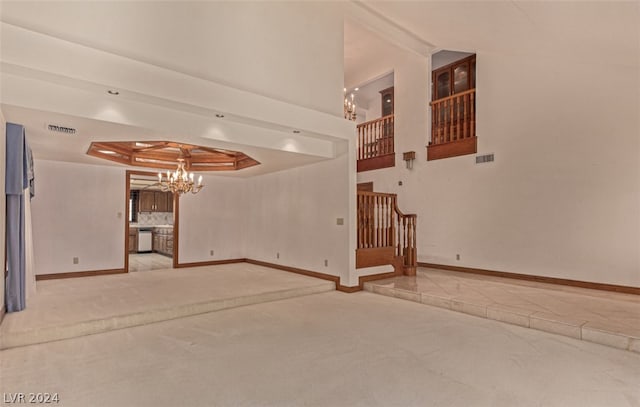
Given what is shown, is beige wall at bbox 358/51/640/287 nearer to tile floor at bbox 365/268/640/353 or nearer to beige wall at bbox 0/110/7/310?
tile floor at bbox 365/268/640/353

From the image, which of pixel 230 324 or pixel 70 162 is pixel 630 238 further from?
pixel 70 162

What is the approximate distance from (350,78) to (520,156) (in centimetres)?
544

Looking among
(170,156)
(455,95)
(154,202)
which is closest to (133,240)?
(154,202)

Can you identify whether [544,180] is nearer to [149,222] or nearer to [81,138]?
[81,138]

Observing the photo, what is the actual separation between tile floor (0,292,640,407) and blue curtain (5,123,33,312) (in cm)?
118

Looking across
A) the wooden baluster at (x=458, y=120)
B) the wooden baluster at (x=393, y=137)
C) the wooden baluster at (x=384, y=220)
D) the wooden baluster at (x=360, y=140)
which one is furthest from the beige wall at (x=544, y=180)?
the wooden baluster at (x=360, y=140)

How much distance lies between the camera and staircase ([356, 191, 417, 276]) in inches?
241

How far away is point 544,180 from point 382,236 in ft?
9.87

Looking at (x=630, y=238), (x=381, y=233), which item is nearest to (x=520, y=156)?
(x=630, y=238)

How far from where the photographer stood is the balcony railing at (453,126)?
7258mm

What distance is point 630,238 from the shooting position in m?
5.10

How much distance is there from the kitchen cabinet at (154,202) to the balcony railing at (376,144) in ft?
24.2

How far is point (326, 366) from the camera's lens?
2879 millimetres

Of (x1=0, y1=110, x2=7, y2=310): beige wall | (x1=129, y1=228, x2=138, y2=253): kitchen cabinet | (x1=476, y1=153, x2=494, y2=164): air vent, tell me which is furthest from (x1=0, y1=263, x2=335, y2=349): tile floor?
(x1=129, y1=228, x2=138, y2=253): kitchen cabinet
